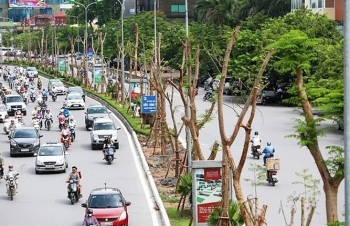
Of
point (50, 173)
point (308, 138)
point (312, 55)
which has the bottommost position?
point (50, 173)

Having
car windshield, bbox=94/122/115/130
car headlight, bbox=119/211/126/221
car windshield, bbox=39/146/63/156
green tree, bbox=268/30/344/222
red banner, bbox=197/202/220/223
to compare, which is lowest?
car headlight, bbox=119/211/126/221

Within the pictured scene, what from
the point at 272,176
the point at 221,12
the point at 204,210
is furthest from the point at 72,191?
the point at 221,12

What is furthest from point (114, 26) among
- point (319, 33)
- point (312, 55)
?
point (312, 55)

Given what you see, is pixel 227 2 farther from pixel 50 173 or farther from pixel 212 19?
pixel 50 173

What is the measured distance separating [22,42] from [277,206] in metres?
132

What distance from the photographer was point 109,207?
84.8 ft

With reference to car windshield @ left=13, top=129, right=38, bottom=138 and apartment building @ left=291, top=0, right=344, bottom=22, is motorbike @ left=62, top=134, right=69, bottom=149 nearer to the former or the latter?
car windshield @ left=13, top=129, right=38, bottom=138

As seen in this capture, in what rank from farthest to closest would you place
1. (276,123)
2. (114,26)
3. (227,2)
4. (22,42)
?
(22,42) < (114,26) < (227,2) < (276,123)

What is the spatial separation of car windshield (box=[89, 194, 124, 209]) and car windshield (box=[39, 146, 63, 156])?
12.3 meters

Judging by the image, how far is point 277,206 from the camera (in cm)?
2766

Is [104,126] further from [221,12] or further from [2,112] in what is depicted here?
[221,12]

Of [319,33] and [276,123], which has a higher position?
[319,33]

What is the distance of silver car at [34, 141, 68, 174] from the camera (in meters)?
37.9

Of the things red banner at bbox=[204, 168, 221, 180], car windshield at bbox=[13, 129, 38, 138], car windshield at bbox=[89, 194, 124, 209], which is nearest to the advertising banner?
car windshield at bbox=[13, 129, 38, 138]
